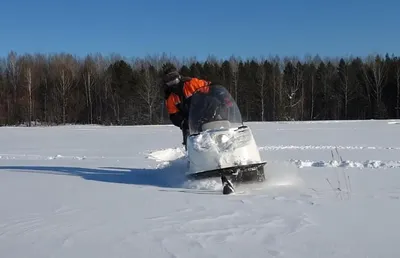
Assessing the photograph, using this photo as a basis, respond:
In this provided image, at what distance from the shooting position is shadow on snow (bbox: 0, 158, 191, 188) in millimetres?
7654

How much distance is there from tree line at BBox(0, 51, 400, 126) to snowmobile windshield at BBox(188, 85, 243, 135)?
144ft

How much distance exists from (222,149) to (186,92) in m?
1.80

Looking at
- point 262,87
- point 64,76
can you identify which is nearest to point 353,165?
point 262,87

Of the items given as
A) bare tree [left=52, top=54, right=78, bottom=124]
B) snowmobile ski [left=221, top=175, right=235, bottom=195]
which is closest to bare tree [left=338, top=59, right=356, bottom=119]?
bare tree [left=52, top=54, right=78, bottom=124]

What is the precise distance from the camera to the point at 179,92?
818cm

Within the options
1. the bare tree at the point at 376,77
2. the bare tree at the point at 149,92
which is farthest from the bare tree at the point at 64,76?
the bare tree at the point at 376,77

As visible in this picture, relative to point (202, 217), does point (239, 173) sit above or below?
above

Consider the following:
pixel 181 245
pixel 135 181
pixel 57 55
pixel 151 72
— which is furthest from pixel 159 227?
pixel 57 55

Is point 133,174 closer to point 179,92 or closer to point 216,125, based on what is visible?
point 179,92

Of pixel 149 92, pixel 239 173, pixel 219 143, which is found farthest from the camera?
pixel 149 92

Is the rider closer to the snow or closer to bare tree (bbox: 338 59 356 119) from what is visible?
the snow

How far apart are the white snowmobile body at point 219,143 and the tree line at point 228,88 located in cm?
4392

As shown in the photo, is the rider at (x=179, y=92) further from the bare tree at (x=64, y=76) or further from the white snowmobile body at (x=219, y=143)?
the bare tree at (x=64, y=76)

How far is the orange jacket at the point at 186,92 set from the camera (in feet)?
26.5
